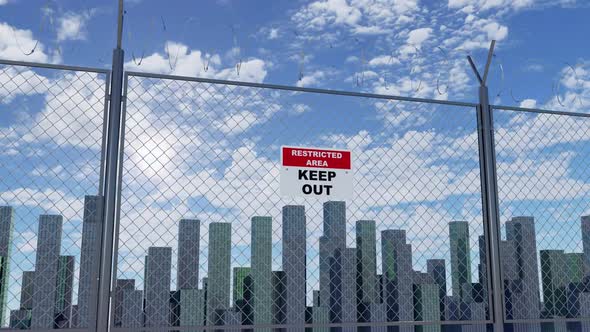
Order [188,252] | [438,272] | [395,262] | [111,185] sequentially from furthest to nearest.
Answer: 1. [438,272]
2. [395,262]
3. [188,252]
4. [111,185]

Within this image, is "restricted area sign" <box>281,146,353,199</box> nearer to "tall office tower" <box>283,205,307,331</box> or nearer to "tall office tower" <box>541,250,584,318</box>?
"tall office tower" <box>283,205,307,331</box>

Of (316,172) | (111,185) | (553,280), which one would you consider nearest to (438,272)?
(553,280)

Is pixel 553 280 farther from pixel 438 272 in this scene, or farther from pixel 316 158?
pixel 316 158

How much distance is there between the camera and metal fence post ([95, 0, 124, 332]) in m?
3.86

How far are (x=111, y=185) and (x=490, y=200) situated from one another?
329 centimetres

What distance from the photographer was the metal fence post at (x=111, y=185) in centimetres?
386

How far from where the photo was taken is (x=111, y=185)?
4.01m

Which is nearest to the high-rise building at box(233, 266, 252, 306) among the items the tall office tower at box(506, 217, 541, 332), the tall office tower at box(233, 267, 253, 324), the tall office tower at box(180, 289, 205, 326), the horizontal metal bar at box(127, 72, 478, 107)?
the tall office tower at box(233, 267, 253, 324)

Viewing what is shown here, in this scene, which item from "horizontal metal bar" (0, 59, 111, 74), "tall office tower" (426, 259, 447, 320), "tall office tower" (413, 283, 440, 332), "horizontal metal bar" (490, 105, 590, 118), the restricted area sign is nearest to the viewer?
"horizontal metal bar" (0, 59, 111, 74)

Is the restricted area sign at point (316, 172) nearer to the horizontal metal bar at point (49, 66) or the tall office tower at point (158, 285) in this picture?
the tall office tower at point (158, 285)

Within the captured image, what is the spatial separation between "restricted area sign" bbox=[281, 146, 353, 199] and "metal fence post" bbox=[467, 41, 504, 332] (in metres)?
1.38

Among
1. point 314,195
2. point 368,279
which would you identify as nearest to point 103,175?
point 314,195

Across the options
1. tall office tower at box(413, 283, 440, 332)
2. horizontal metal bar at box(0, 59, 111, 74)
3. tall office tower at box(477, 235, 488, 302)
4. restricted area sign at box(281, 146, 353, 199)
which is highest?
horizontal metal bar at box(0, 59, 111, 74)

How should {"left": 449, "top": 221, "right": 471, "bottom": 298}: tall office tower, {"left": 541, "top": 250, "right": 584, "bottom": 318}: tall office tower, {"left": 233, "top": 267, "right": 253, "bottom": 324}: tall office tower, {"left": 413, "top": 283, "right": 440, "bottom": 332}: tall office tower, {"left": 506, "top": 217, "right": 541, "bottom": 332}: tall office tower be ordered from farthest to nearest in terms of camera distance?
{"left": 413, "top": 283, "right": 440, "bottom": 332}: tall office tower → {"left": 449, "top": 221, "right": 471, "bottom": 298}: tall office tower → {"left": 506, "top": 217, "right": 541, "bottom": 332}: tall office tower → {"left": 541, "top": 250, "right": 584, "bottom": 318}: tall office tower → {"left": 233, "top": 267, "right": 253, "bottom": 324}: tall office tower
